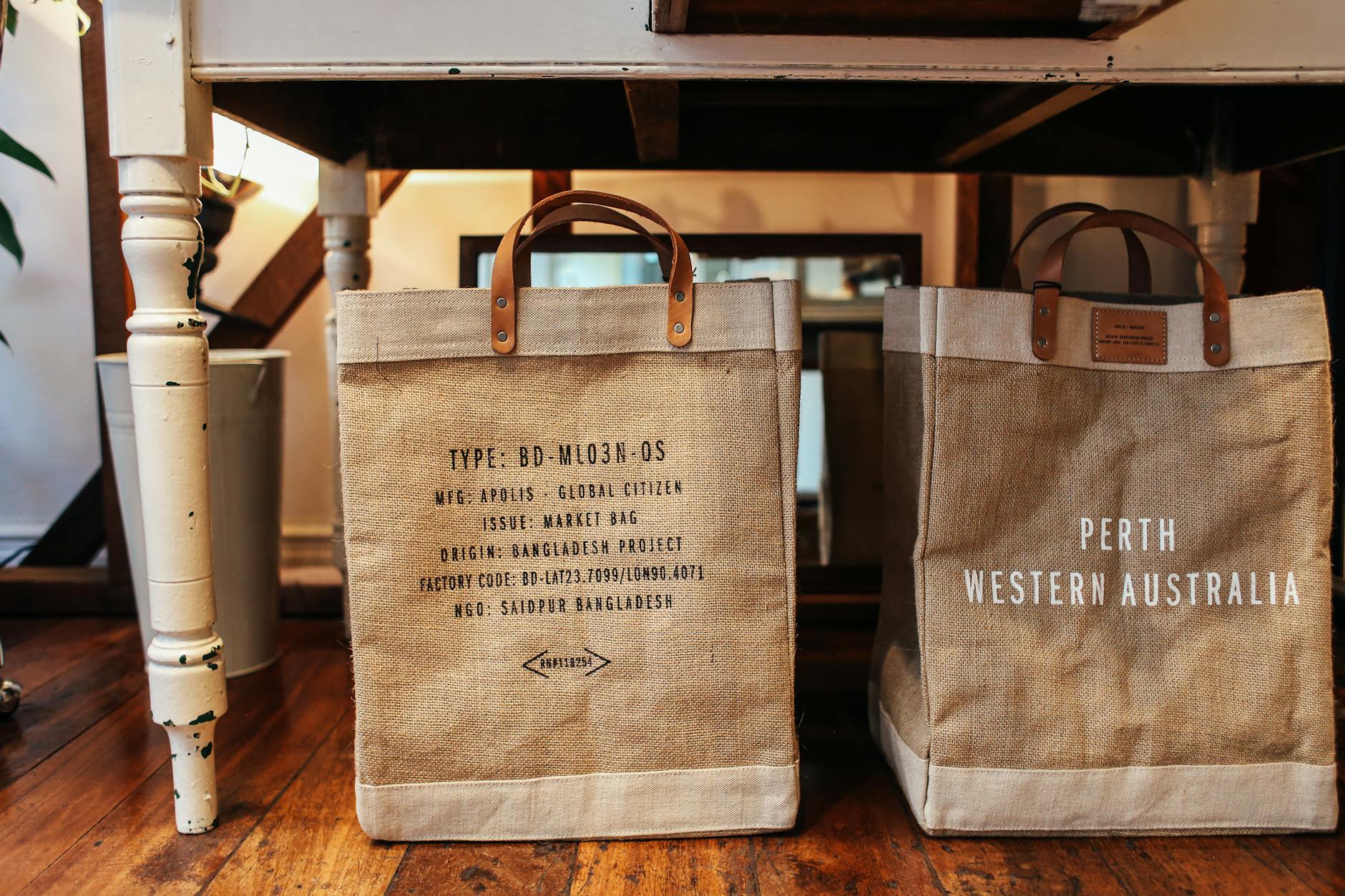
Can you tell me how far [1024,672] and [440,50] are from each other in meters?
0.74

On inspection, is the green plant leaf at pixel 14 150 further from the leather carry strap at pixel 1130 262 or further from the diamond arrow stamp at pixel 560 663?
the leather carry strap at pixel 1130 262

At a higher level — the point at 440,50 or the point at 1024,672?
the point at 440,50

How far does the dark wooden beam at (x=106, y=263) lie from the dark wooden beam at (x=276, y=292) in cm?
18

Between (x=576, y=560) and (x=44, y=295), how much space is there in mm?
1529

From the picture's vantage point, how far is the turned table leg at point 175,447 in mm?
853

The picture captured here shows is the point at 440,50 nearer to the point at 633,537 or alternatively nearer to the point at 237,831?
the point at 633,537

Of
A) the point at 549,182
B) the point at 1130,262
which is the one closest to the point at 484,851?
the point at 1130,262

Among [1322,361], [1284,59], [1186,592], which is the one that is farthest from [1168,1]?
[1186,592]

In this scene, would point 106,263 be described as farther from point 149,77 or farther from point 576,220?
point 576,220

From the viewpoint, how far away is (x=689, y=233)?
1.72 m

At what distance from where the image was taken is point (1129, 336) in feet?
2.95

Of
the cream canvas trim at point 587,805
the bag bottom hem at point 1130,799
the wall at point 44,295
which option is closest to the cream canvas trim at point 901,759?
the bag bottom hem at point 1130,799

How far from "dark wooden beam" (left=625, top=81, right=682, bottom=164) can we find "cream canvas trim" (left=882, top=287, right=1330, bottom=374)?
0.37 meters

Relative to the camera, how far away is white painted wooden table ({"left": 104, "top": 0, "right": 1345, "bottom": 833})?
0.83m
